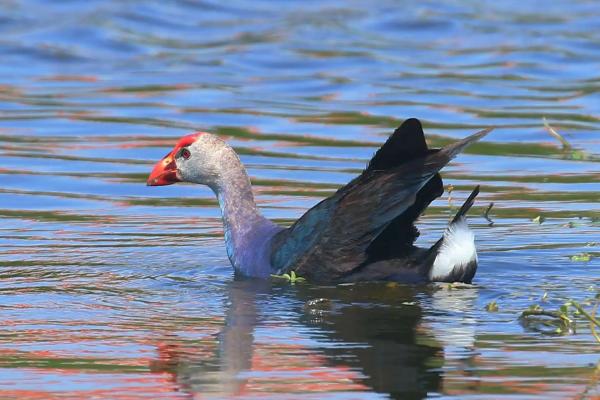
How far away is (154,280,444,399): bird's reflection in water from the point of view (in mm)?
6602

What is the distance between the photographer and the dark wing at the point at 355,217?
8.30m

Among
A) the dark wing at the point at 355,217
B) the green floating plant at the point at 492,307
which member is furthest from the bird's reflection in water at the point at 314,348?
the green floating plant at the point at 492,307

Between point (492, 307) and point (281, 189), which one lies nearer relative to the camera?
point (492, 307)

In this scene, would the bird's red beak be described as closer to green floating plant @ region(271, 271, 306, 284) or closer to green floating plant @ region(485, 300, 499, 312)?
green floating plant @ region(271, 271, 306, 284)

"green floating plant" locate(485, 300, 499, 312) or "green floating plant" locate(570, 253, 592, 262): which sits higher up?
"green floating plant" locate(570, 253, 592, 262)

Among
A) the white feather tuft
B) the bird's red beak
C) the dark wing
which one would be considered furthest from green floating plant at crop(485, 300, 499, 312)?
the bird's red beak

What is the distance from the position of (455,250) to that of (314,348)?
1.39 meters

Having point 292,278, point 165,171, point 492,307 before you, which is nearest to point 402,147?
point 492,307

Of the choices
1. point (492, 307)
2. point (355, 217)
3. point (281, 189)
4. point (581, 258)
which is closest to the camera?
point (492, 307)

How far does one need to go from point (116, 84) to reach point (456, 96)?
4.41 metres

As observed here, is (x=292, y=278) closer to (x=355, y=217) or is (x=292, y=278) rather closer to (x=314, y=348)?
(x=355, y=217)

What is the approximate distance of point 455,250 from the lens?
841 cm

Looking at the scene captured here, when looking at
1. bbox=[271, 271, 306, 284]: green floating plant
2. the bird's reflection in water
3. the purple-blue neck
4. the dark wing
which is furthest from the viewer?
the purple-blue neck

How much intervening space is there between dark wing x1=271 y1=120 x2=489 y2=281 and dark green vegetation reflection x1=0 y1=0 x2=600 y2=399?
0.18 m
